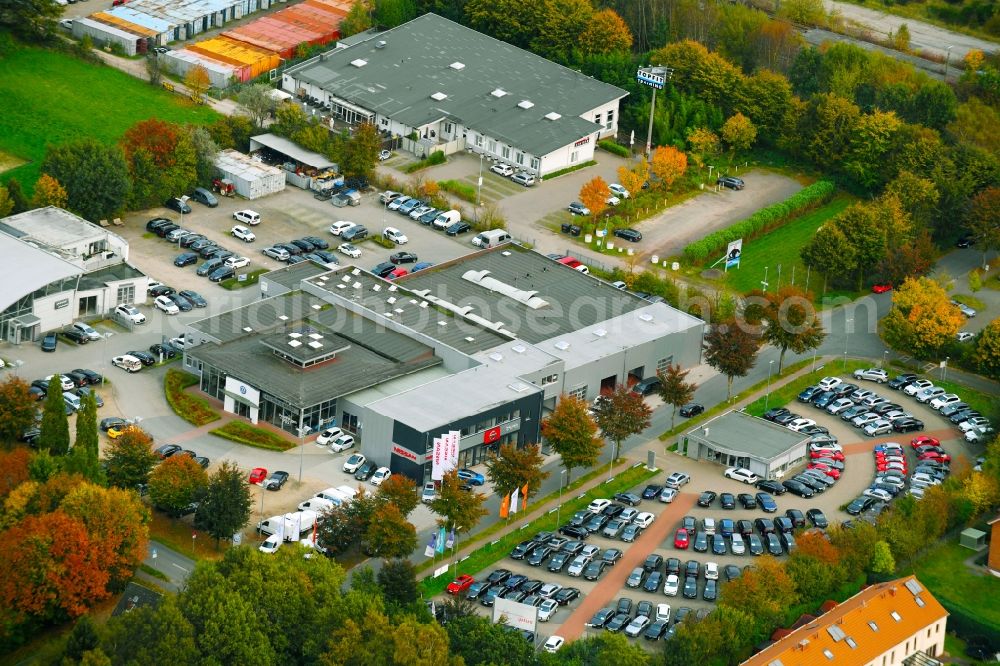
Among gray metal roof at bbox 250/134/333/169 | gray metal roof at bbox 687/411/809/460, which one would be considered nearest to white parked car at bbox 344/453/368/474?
gray metal roof at bbox 687/411/809/460

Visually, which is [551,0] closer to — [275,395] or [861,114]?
[861,114]

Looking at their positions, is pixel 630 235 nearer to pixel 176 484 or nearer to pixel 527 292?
pixel 527 292

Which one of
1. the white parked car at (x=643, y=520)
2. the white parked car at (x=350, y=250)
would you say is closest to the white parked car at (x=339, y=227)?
the white parked car at (x=350, y=250)

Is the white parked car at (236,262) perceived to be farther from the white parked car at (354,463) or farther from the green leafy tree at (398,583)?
the green leafy tree at (398,583)

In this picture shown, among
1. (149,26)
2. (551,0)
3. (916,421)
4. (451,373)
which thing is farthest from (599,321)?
(149,26)

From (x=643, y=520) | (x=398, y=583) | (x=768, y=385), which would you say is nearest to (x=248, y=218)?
(x=768, y=385)

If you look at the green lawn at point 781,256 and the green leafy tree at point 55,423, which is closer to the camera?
the green leafy tree at point 55,423
